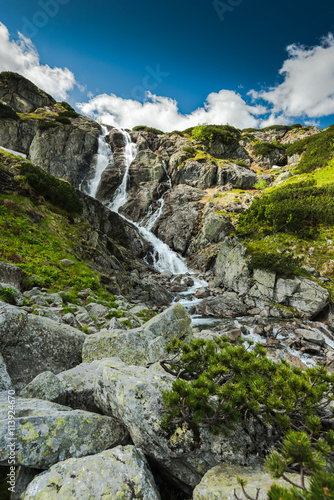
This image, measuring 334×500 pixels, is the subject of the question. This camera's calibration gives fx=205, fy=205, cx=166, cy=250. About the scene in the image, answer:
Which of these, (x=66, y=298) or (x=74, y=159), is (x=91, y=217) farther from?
(x=74, y=159)

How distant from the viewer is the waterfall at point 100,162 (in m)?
61.6

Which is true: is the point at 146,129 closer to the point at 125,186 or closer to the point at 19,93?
the point at 125,186

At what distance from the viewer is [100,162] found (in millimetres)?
66562

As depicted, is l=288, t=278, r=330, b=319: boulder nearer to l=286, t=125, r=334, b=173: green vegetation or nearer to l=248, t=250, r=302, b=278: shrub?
l=248, t=250, r=302, b=278: shrub

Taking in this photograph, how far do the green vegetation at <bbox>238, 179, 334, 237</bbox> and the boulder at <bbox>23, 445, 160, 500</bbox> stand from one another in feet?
115

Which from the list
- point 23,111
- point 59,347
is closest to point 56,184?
point 59,347

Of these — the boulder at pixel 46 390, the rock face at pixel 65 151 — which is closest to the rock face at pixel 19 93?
the rock face at pixel 65 151

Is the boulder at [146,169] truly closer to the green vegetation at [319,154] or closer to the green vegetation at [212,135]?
the green vegetation at [212,135]

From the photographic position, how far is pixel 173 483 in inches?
133

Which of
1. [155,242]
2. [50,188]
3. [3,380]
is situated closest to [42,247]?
[50,188]

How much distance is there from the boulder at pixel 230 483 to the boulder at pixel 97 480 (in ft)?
2.16

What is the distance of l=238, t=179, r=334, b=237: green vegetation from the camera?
3167 cm

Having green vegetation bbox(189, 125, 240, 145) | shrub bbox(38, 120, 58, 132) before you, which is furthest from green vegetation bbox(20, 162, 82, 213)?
green vegetation bbox(189, 125, 240, 145)

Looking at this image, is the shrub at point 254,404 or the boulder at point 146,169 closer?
the shrub at point 254,404
